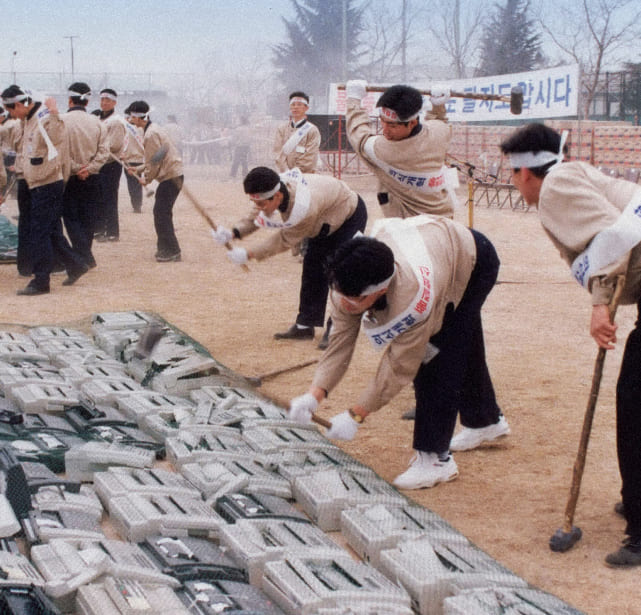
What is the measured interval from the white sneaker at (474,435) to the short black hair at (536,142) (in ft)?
5.41

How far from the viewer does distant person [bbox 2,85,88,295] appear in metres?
8.20

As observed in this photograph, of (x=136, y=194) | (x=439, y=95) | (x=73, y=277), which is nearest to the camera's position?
(x=439, y=95)

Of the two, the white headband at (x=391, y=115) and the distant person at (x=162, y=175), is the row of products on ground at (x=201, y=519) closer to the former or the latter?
the white headband at (x=391, y=115)

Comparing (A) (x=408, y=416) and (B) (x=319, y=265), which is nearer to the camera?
(A) (x=408, y=416)

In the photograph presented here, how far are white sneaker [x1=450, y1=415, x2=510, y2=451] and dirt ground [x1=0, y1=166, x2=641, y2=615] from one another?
46mm

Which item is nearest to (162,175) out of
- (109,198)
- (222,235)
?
(109,198)

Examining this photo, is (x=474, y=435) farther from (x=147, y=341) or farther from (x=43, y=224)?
(x=43, y=224)

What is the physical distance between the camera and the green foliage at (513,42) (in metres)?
34.3

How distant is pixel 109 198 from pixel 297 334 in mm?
6029

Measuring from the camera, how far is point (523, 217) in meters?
14.9

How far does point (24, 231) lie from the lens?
9.09 meters

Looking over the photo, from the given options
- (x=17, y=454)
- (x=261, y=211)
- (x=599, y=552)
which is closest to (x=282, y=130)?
(x=261, y=211)

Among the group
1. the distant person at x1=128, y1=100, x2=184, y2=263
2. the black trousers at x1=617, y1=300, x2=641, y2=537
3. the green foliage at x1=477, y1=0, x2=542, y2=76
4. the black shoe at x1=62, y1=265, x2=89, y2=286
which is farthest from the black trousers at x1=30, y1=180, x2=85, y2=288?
the green foliage at x1=477, y1=0, x2=542, y2=76

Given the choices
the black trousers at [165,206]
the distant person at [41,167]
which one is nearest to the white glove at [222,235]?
the distant person at [41,167]
